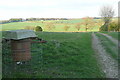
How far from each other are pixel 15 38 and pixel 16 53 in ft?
1.21

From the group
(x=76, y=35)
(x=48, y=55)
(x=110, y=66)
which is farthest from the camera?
(x=76, y=35)

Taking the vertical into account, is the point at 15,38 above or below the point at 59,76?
above

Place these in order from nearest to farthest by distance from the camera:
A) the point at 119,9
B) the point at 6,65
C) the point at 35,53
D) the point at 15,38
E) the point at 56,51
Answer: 1. the point at 119,9
2. the point at 15,38
3. the point at 6,65
4. the point at 35,53
5. the point at 56,51

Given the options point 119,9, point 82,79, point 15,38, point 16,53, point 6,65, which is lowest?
point 82,79

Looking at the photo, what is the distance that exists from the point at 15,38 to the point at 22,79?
0.99m

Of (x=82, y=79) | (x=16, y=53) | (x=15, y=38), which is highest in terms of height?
(x=15, y=38)

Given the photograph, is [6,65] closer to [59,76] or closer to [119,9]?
[59,76]

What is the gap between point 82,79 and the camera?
3982 mm

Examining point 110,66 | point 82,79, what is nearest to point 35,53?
point 82,79

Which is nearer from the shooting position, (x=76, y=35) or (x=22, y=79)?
(x=22, y=79)

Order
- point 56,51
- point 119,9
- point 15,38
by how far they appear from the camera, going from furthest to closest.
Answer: point 56,51 < point 15,38 < point 119,9

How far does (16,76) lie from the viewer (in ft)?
12.5

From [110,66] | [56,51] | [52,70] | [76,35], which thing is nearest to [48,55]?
[56,51]

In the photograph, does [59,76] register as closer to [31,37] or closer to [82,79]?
[82,79]
